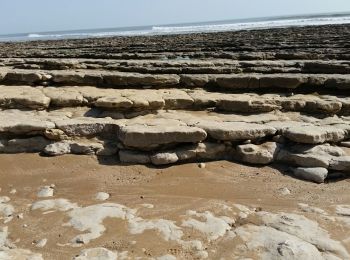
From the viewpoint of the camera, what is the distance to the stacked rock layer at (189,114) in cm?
460

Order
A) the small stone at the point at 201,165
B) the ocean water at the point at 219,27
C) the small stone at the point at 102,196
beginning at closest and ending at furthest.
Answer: the small stone at the point at 102,196
the small stone at the point at 201,165
the ocean water at the point at 219,27

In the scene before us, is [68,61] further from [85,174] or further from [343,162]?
[343,162]

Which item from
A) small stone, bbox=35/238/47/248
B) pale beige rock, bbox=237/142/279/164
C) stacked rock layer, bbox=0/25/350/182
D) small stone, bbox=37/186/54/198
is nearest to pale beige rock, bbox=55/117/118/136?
stacked rock layer, bbox=0/25/350/182

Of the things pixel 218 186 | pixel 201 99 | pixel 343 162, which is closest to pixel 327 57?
pixel 201 99

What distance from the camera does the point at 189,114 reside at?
221 inches

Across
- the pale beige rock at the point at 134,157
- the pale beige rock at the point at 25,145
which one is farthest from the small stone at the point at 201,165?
the pale beige rock at the point at 25,145

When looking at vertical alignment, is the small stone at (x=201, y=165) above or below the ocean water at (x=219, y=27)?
above

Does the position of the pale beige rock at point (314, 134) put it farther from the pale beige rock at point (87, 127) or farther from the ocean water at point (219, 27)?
the ocean water at point (219, 27)

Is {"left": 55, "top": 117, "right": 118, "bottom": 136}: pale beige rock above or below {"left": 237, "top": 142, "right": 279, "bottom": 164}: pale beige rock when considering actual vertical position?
above

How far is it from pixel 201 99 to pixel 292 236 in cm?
303

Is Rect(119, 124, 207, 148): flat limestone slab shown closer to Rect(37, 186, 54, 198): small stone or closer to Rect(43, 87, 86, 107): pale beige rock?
Rect(37, 186, 54, 198): small stone

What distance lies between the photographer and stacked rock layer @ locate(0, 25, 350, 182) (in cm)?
460

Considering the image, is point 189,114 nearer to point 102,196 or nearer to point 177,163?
point 177,163

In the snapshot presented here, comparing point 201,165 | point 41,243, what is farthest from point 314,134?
point 41,243
